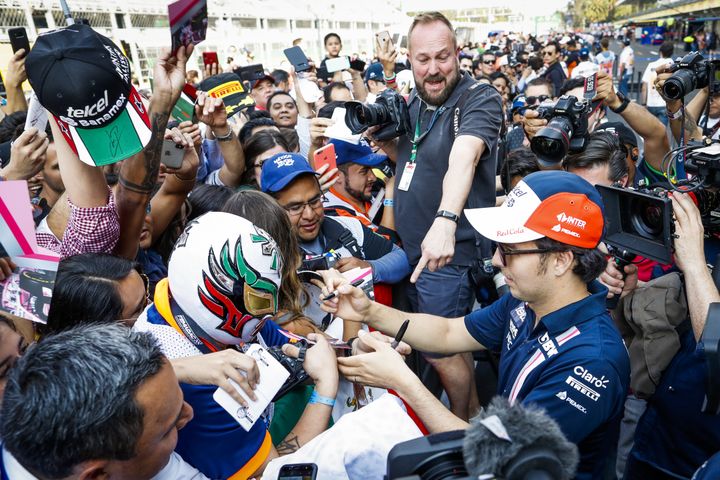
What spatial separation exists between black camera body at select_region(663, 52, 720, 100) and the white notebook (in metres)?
2.72

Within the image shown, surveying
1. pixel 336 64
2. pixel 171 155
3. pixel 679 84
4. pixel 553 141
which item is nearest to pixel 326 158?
pixel 171 155

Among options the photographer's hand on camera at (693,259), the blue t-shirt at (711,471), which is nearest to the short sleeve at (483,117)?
the photographer's hand on camera at (693,259)

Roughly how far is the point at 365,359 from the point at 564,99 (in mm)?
2034

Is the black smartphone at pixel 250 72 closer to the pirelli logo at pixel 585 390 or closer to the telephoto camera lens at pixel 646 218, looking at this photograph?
the telephoto camera lens at pixel 646 218

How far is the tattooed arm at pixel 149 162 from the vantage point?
7.89 ft

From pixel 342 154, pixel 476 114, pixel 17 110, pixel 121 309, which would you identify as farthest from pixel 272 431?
pixel 17 110

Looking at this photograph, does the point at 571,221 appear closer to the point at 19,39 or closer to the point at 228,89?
the point at 228,89

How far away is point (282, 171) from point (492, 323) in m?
1.42

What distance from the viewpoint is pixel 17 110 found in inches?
172

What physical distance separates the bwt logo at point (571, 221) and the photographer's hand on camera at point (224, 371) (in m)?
1.16

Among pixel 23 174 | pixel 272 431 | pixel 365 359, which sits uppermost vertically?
pixel 23 174

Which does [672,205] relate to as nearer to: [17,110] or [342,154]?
[342,154]

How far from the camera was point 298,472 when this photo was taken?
1254 millimetres

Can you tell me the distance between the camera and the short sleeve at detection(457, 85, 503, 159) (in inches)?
119
